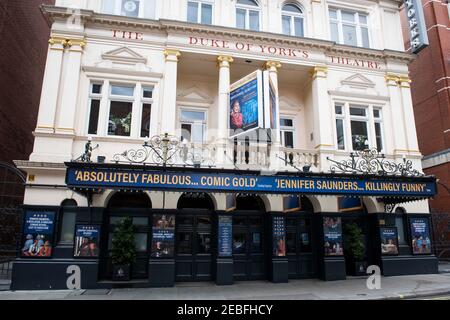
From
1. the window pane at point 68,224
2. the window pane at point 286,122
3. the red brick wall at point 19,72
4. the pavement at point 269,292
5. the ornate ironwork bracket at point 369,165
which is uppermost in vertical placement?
the red brick wall at point 19,72

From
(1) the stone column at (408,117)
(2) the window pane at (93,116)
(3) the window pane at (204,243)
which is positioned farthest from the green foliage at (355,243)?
(2) the window pane at (93,116)

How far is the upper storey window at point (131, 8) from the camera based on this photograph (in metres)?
14.5

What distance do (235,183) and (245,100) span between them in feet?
12.5

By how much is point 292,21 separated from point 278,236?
1001 centimetres

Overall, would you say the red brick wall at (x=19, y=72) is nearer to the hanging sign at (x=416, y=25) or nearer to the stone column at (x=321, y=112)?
the stone column at (x=321, y=112)

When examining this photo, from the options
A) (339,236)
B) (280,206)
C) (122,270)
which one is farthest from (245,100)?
(122,270)

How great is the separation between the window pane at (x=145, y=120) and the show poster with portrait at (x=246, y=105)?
3.26 meters

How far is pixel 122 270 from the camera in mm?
11750

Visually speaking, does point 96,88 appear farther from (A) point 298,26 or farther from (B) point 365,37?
(B) point 365,37

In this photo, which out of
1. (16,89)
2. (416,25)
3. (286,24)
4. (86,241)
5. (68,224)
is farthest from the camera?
(16,89)

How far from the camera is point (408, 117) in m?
15.8

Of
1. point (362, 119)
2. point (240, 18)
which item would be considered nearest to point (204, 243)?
point (362, 119)
